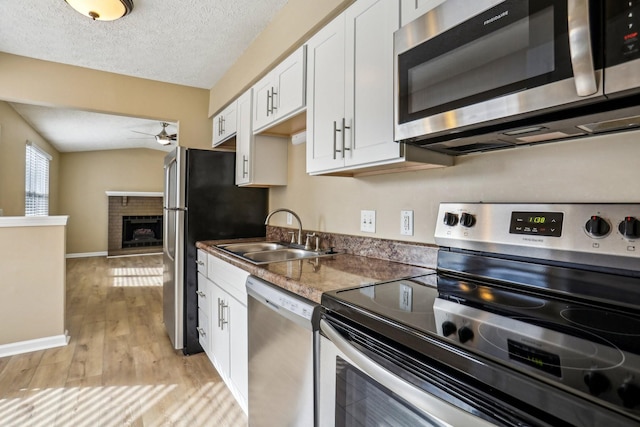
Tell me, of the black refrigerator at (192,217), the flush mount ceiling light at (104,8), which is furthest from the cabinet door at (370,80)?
the black refrigerator at (192,217)

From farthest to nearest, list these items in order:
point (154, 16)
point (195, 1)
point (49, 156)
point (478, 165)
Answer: point (49, 156)
point (154, 16)
point (195, 1)
point (478, 165)

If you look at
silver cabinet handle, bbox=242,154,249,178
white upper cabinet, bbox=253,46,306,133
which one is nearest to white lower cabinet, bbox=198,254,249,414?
silver cabinet handle, bbox=242,154,249,178

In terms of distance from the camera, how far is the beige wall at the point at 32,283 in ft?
8.91

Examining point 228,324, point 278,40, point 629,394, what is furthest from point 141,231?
point 629,394

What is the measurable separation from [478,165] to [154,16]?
89.7 inches

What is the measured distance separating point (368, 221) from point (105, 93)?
111 inches

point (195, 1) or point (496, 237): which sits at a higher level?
point (195, 1)

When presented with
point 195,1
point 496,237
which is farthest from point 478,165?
point 195,1

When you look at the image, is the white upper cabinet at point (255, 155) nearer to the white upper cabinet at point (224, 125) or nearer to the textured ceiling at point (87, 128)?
the white upper cabinet at point (224, 125)

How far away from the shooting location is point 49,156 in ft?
20.9

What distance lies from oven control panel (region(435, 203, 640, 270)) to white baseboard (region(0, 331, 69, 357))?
3.24 meters

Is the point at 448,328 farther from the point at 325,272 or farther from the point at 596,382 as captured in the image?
the point at 325,272

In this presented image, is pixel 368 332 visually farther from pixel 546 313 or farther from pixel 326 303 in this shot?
pixel 546 313

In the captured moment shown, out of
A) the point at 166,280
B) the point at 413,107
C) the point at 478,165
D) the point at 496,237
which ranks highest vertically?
the point at 413,107
